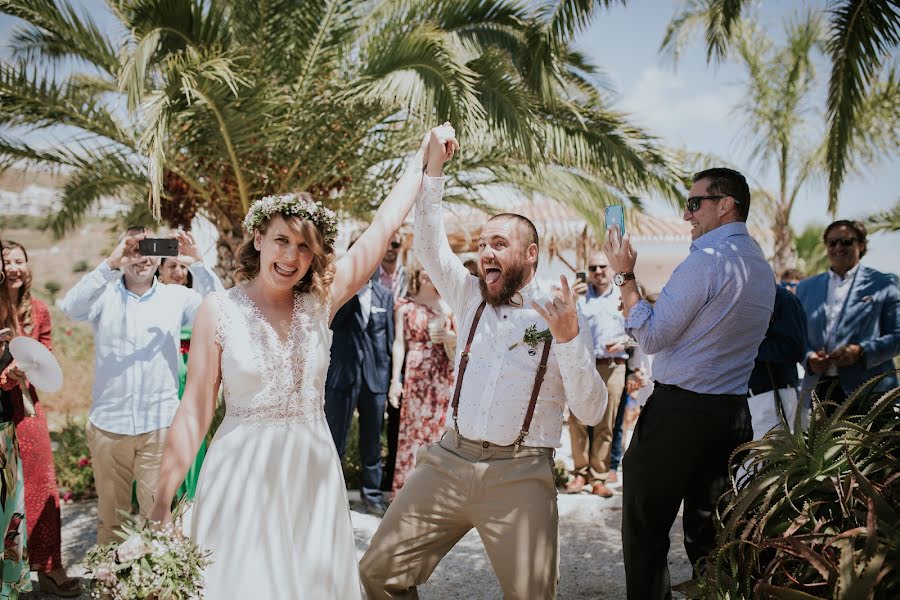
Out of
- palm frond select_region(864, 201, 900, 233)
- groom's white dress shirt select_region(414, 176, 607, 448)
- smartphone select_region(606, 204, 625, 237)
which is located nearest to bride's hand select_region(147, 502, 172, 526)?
groom's white dress shirt select_region(414, 176, 607, 448)

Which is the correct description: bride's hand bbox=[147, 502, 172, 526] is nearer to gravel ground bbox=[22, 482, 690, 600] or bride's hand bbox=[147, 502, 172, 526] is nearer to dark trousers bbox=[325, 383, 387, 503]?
gravel ground bbox=[22, 482, 690, 600]

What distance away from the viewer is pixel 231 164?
25.8 ft

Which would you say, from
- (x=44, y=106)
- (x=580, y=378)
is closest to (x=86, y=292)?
(x=580, y=378)

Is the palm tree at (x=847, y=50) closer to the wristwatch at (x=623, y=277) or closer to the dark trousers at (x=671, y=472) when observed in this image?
the wristwatch at (x=623, y=277)

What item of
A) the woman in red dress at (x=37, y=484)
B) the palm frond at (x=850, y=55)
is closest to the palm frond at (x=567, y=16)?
the palm frond at (x=850, y=55)

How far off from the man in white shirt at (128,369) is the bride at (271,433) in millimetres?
1994

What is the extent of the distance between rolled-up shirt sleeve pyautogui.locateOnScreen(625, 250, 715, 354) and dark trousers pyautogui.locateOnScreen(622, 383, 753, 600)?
10.5 inches

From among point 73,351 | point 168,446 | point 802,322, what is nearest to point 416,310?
point 802,322

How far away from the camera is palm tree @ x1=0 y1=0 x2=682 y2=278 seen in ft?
21.8

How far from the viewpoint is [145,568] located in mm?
2182

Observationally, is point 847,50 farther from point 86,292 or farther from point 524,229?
point 86,292

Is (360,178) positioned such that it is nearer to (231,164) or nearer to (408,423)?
(231,164)

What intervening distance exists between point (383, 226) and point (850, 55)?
368 cm

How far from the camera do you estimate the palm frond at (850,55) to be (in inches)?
179
